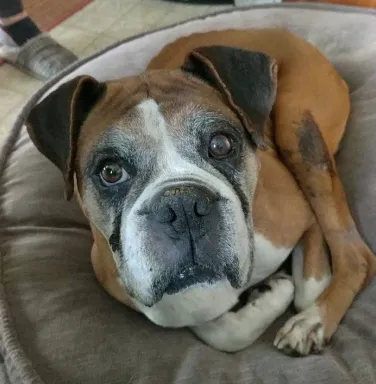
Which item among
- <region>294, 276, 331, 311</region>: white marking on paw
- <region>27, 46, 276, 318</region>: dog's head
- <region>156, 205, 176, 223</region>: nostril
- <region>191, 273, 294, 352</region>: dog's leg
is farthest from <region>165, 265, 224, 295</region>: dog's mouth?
<region>294, 276, 331, 311</region>: white marking on paw

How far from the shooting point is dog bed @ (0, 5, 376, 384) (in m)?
1.65

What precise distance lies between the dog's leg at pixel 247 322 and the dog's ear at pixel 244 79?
49 centimetres

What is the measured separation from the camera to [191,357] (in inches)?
68.4

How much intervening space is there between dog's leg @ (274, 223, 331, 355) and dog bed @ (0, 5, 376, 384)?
6cm

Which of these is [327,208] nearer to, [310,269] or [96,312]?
[310,269]

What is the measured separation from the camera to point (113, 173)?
1.63 m

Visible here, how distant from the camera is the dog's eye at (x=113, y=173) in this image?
5.31 feet

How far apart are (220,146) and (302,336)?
24.0 inches

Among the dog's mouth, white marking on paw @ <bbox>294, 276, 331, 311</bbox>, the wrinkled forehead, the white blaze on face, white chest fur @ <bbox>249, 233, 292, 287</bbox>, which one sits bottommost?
white marking on paw @ <bbox>294, 276, 331, 311</bbox>

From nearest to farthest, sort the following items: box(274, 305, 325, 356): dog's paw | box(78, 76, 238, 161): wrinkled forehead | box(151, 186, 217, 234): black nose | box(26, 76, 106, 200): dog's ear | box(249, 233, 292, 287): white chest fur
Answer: box(151, 186, 217, 234): black nose < box(78, 76, 238, 161): wrinkled forehead < box(26, 76, 106, 200): dog's ear < box(274, 305, 325, 356): dog's paw < box(249, 233, 292, 287): white chest fur

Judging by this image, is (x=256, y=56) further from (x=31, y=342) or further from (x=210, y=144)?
(x=31, y=342)

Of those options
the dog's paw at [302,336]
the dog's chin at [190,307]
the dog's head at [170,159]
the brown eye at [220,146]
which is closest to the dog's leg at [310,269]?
the dog's paw at [302,336]

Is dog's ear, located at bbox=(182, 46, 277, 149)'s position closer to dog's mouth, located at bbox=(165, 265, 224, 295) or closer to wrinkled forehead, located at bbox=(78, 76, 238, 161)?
wrinkled forehead, located at bbox=(78, 76, 238, 161)

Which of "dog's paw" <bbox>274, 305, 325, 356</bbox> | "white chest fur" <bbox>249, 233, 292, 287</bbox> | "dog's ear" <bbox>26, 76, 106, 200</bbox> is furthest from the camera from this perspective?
"white chest fur" <bbox>249, 233, 292, 287</bbox>
